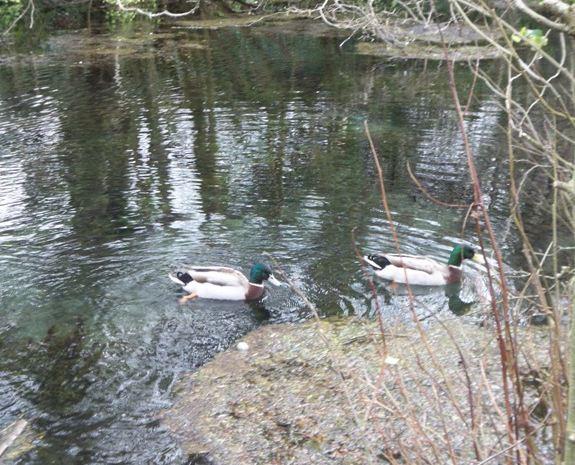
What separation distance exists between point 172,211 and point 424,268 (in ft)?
11.3

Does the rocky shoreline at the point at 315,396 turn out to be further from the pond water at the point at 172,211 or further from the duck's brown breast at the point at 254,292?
the duck's brown breast at the point at 254,292

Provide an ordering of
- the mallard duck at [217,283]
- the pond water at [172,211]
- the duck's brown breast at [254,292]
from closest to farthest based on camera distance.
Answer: the pond water at [172,211], the mallard duck at [217,283], the duck's brown breast at [254,292]

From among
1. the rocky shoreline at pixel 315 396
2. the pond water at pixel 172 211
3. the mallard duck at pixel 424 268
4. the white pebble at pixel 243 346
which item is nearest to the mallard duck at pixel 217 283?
the pond water at pixel 172 211

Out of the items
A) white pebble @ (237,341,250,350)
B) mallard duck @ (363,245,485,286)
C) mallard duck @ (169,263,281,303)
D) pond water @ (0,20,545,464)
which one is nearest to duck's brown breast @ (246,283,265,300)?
mallard duck @ (169,263,281,303)

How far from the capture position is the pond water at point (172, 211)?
6090 millimetres

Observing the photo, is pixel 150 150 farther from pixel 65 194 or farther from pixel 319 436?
pixel 319 436

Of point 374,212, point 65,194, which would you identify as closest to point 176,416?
point 374,212

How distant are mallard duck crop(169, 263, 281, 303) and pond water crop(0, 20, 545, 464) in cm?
12

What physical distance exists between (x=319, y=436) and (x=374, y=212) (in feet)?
14.8

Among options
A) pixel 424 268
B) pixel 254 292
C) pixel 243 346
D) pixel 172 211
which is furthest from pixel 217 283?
pixel 172 211

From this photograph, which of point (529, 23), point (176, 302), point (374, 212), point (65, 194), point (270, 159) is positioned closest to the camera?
point (176, 302)

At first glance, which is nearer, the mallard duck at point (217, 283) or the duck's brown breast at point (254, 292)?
the mallard duck at point (217, 283)

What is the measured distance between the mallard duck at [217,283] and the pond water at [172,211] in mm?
125

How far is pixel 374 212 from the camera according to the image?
30.3ft
